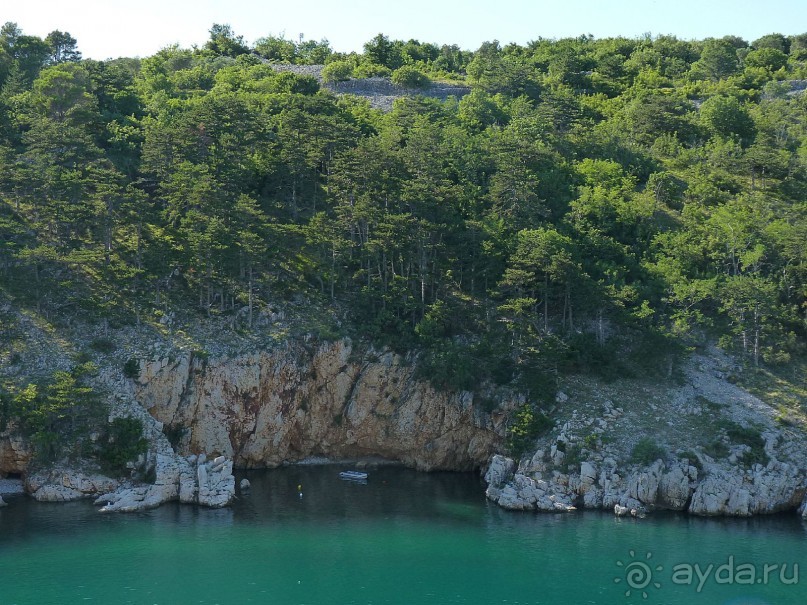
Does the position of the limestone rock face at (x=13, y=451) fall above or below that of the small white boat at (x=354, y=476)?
above

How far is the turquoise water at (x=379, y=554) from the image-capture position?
4303cm

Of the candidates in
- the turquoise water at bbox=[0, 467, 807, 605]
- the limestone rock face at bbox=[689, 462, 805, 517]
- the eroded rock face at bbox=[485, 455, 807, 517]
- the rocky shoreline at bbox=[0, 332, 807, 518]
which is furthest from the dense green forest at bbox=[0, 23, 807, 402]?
the turquoise water at bbox=[0, 467, 807, 605]

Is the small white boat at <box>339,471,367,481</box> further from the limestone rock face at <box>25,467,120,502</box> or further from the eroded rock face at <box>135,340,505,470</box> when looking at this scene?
the limestone rock face at <box>25,467,120,502</box>

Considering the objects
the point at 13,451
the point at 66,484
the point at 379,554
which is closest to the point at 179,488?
the point at 66,484

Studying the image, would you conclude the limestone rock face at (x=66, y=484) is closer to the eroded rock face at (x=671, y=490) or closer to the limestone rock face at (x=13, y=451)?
the limestone rock face at (x=13, y=451)

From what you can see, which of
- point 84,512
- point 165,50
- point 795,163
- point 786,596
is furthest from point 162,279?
point 165,50

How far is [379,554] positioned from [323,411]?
15510mm

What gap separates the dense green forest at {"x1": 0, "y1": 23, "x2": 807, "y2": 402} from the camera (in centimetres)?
6250

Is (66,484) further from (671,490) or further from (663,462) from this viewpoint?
(671,490)

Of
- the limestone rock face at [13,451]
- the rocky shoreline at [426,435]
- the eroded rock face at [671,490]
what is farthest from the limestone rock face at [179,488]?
the eroded rock face at [671,490]

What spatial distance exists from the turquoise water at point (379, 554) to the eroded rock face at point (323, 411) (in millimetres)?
4981

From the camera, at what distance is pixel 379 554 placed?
157 feet

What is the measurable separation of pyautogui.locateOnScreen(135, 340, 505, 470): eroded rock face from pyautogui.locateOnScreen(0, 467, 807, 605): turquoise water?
4981mm

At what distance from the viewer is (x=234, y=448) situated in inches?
2365
